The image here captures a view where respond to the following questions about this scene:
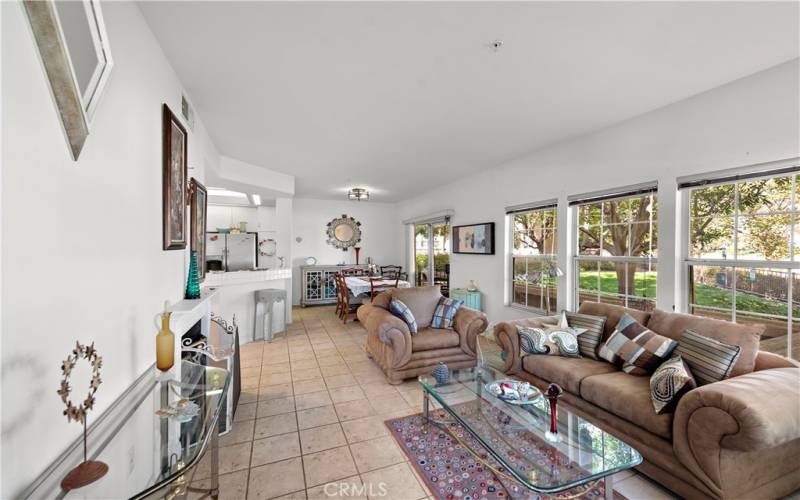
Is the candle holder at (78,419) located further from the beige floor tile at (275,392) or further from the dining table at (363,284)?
the dining table at (363,284)

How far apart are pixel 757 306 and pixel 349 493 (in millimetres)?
3213

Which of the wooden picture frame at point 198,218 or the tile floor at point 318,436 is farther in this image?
the wooden picture frame at point 198,218

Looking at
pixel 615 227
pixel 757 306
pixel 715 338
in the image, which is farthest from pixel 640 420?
pixel 615 227

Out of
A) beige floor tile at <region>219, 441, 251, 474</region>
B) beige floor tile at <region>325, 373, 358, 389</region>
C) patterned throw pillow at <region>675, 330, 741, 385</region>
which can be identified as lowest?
beige floor tile at <region>219, 441, 251, 474</region>

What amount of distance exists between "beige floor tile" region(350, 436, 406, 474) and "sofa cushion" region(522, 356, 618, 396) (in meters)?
1.32

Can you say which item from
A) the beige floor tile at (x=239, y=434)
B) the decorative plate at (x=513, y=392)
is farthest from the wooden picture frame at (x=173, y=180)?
the decorative plate at (x=513, y=392)

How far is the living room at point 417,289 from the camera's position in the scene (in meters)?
1.04

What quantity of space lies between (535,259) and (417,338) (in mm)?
2122

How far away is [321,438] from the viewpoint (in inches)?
93.3

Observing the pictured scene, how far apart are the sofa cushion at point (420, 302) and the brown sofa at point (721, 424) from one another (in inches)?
71.5

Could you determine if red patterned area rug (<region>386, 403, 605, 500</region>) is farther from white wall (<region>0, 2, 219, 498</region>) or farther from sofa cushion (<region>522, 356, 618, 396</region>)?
white wall (<region>0, 2, 219, 498</region>)

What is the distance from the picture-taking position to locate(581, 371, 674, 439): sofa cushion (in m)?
1.84

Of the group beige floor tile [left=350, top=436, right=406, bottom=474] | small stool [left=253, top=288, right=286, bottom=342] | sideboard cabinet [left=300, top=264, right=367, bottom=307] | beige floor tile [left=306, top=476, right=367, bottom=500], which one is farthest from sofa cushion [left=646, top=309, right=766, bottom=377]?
sideboard cabinet [left=300, top=264, right=367, bottom=307]

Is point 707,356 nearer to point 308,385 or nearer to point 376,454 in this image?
point 376,454
